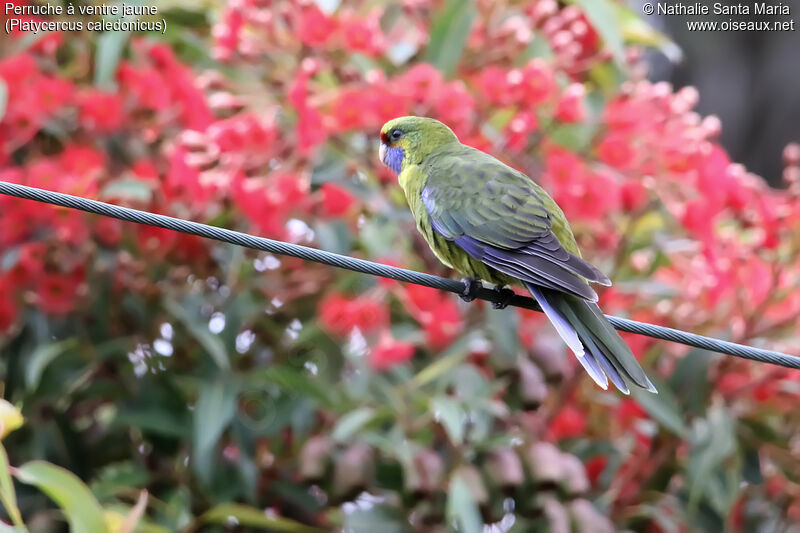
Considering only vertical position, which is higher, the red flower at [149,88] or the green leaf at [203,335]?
the red flower at [149,88]

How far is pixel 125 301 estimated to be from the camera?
2.76 metres

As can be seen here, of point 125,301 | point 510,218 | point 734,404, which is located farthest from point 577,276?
point 125,301

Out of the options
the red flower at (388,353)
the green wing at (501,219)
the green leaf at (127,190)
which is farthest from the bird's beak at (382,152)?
the green leaf at (127,190)

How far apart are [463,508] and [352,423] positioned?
323 mm

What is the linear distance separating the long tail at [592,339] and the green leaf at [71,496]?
3.49 ft

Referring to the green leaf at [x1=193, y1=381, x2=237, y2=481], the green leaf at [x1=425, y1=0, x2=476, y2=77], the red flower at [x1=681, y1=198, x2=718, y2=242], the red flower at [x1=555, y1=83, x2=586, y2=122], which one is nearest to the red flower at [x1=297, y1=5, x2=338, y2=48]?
the green leaf at [x1=425, y1=0, x2=476, y2=77]

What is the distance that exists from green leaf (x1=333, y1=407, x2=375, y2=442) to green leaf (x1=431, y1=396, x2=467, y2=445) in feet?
0.52

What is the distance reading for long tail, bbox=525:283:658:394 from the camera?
2.30m

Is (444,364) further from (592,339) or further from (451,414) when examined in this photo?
(592,339)

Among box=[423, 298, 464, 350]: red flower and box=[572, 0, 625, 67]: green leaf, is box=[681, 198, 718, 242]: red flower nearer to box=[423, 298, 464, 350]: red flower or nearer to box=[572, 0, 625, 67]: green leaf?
box=[572, 0, 625, 67]: green leaf

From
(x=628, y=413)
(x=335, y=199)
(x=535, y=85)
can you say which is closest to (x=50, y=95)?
(x=335, y=199)

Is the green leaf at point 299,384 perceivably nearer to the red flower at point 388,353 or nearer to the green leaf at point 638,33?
the red flower at point 388,353

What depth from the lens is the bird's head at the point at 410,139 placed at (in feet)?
9.37

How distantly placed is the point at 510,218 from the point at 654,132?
72 centimetres
